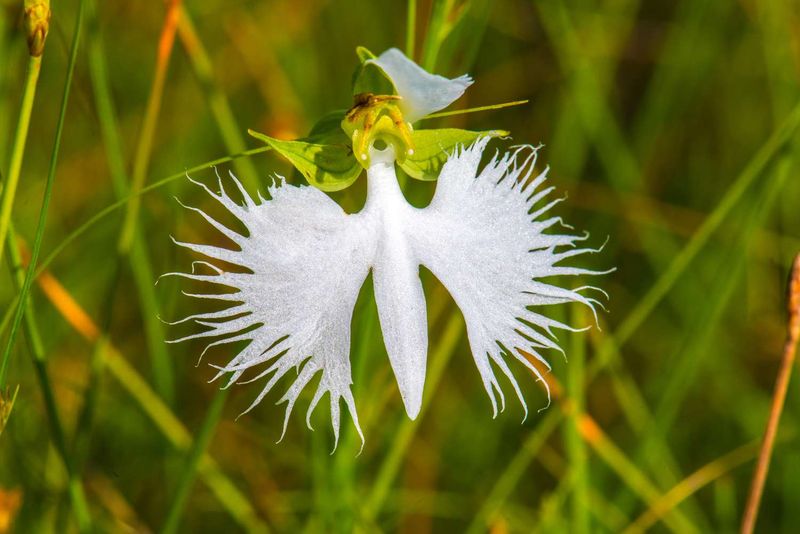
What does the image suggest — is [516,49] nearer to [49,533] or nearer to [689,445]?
[689,445]

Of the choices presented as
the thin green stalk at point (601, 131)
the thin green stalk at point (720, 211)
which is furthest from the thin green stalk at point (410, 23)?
the thin green stalk at point (601, 131)

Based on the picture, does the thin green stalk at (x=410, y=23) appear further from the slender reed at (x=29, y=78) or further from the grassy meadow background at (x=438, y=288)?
the slender reed at (x=29, y=78)

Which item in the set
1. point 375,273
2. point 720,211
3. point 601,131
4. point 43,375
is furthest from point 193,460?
point 601,131

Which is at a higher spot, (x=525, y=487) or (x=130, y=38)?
(x=130, y=38)

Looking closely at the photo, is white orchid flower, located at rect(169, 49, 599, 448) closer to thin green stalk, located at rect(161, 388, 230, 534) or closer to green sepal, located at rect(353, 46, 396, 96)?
green sepal, located at rect(353, 46, 396, 96)

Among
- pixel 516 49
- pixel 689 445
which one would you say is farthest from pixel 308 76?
pixel 689 445

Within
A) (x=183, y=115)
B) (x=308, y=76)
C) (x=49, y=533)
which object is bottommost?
(x=49, y=533)

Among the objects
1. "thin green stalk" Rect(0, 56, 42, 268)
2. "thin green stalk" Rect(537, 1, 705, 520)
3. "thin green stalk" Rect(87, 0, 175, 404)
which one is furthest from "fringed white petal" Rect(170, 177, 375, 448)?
"thin green stalk" Rect(537, 1, 705, 520)
